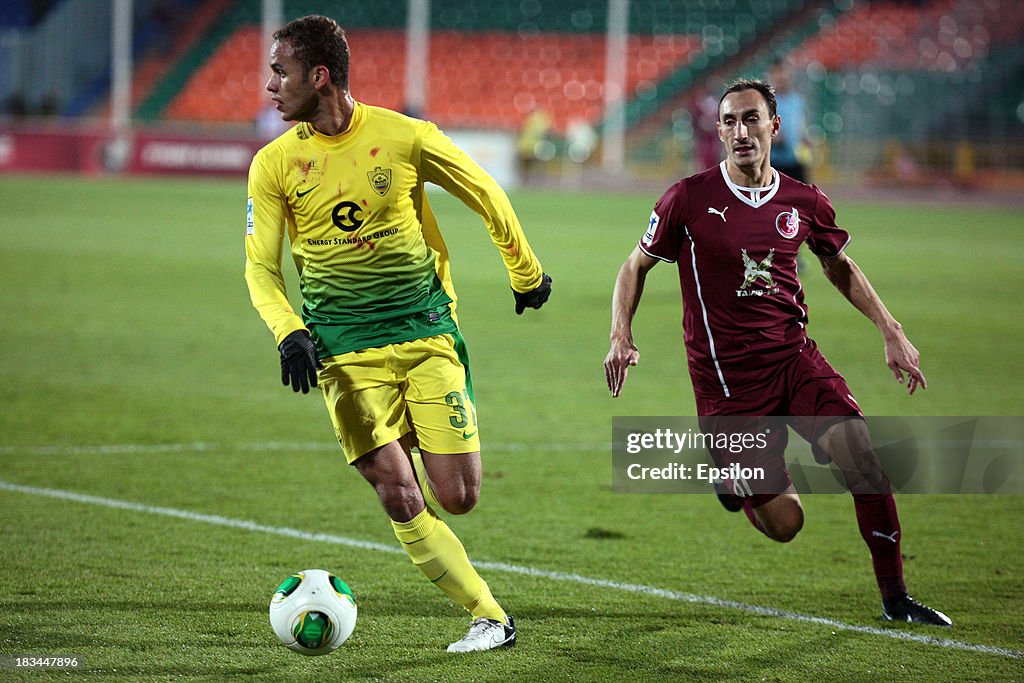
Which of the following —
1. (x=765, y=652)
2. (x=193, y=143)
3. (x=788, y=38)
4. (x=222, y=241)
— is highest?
(x=788, y=38)

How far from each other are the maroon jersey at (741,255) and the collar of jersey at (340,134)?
119cm

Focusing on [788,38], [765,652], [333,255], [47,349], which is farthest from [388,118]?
[788,38]

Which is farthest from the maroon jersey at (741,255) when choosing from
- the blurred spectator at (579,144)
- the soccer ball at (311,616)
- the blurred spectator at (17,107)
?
the blurred spectator at (17,107)

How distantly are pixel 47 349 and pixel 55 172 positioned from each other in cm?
2402

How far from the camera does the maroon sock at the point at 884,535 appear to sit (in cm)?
506

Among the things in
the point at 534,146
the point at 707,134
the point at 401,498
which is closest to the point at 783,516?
the point at 401,498

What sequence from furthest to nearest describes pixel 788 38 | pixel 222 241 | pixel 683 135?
pixel 788 38 < pixel 683 135 < pixel 222 241

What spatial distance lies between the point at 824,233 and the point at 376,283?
1711 millimetres

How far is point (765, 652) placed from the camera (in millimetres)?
4695

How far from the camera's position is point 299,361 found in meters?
4.34

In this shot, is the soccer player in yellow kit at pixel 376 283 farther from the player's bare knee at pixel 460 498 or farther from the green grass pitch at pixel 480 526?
the green grass pitch at pixel 480 526

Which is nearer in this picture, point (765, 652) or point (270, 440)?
point (765, 652)

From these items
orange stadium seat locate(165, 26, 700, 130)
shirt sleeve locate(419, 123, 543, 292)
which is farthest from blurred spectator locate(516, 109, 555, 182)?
shirt sleeve locate(419, 123, 543, 292)

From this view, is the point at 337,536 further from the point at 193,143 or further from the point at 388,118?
the point at 193,143
